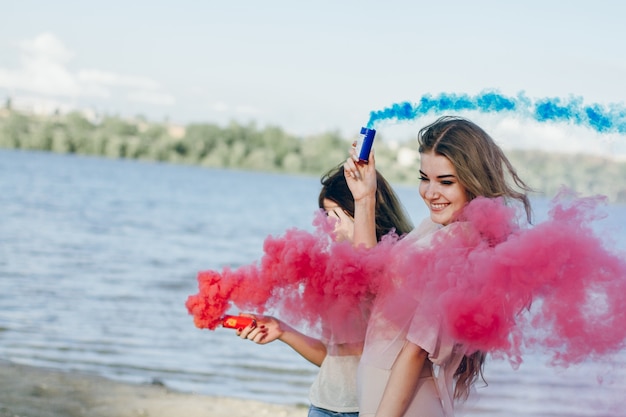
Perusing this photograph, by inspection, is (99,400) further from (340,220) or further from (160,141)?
(160,141)

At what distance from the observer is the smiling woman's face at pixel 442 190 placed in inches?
132

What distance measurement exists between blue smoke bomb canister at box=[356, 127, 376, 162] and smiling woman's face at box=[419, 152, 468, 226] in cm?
24

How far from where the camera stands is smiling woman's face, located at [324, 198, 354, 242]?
3.89 meters

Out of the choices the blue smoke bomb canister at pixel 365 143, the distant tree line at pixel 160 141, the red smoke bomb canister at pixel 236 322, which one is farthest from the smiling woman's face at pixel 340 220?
the distant tree line at pixel 160 141

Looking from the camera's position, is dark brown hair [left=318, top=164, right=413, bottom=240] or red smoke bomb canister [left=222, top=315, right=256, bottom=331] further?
dark brown hair [left=318, top=164, right=413, bottom=240]

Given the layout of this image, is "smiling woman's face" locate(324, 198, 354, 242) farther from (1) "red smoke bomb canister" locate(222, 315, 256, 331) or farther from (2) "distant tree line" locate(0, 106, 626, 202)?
(2) "distant tree line" locate(0, 106, 626, 202)

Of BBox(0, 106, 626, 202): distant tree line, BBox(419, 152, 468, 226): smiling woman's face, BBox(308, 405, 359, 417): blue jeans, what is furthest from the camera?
BBox(0, 106, 626, 202): distant tree line

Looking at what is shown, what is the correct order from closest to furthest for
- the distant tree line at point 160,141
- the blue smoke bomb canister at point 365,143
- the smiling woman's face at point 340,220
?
the blue smoke bomb canister at point 365,143
the smiling woman's face at point 340,220
the distant tree line at point 160,141

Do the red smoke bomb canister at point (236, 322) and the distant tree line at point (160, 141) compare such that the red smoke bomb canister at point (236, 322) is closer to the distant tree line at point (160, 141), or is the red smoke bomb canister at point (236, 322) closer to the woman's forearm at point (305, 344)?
the woman's forearm at point (305, 344)

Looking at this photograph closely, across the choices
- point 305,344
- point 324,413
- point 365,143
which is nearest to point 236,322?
point 305,344

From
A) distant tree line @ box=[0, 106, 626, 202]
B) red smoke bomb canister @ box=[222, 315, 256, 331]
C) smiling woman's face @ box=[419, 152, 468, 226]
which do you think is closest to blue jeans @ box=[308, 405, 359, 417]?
red smoke bomb canister @ box=[222, 315, 256, 331]

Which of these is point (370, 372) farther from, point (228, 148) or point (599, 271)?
point (228, 148)

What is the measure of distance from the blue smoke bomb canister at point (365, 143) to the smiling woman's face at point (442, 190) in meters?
0.24

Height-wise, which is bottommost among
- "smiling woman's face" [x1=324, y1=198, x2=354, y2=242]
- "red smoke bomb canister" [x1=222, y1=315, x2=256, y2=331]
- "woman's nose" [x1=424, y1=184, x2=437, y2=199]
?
"red smoke bomb canister" [x1=222, y1=315, x2=256, y2=331]
